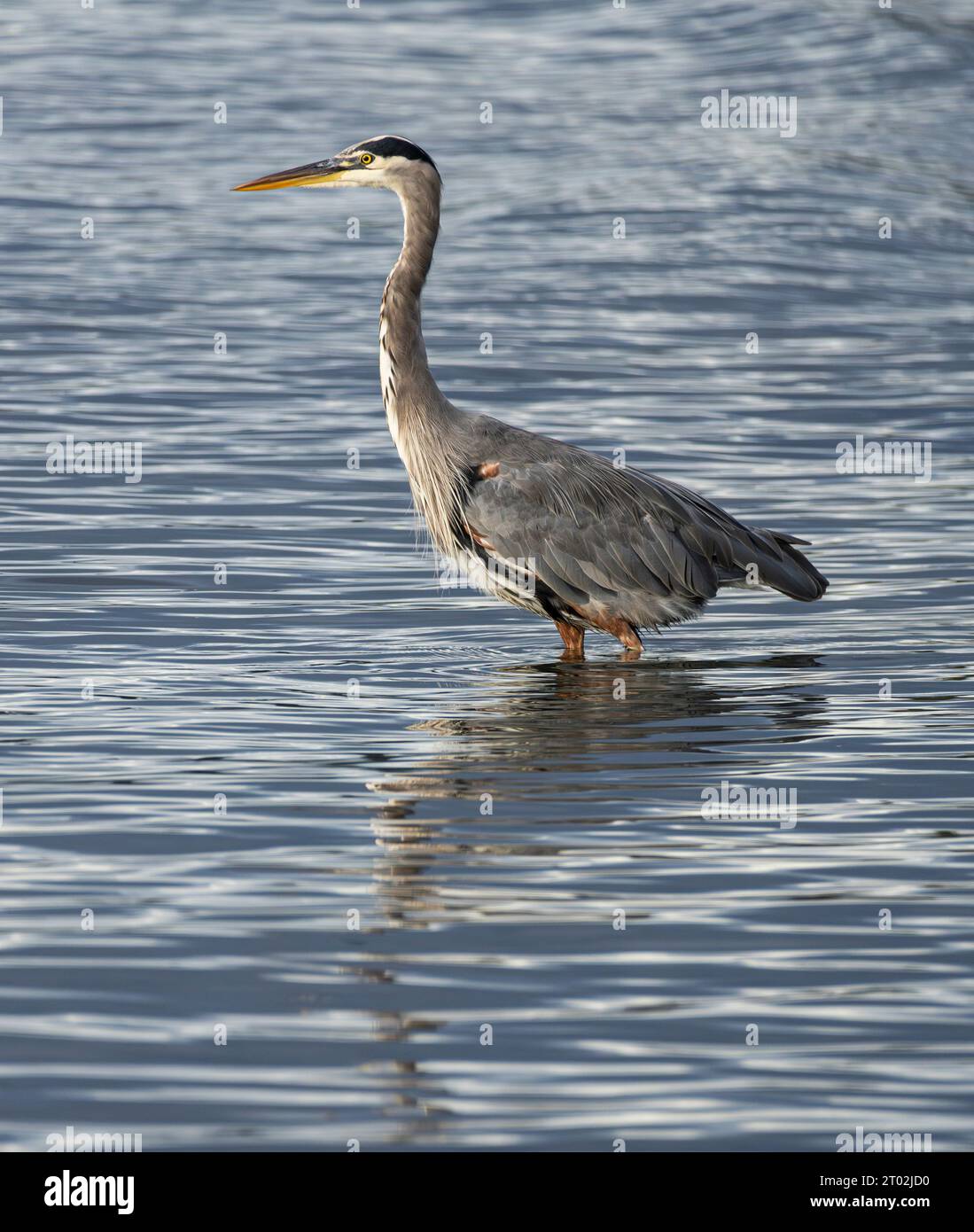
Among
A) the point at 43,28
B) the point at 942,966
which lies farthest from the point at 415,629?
the point at 43,28

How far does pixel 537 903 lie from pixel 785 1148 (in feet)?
6.31

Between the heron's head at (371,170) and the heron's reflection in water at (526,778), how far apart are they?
293 centimetres

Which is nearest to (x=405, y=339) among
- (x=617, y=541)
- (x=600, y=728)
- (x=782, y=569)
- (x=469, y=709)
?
(x=617, y=541)

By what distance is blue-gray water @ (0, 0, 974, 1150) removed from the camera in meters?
6.40

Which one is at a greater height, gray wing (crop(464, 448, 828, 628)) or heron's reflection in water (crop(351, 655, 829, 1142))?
gray wing (crop(464, 448, 828, 628))

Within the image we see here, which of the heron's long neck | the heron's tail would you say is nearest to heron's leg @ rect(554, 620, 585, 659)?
the heron's tail

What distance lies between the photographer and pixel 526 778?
9367 millimetres

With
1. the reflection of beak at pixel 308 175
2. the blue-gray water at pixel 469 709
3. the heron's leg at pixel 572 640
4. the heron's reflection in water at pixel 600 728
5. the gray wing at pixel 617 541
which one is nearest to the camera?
the blue-gray water at pixel 469 709

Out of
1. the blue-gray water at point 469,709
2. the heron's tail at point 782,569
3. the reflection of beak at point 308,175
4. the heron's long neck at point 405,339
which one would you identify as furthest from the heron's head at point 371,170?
the heron's tail at point 782,569

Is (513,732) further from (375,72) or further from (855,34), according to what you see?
(855,34)

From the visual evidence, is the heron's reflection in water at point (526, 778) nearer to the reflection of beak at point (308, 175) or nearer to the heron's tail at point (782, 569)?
the heron's tail at point (782, 569)

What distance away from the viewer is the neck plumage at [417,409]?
11875 millimetres

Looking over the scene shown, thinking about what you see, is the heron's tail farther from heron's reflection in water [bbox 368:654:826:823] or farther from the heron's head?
the heron's head

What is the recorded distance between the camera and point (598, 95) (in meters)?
36.7
